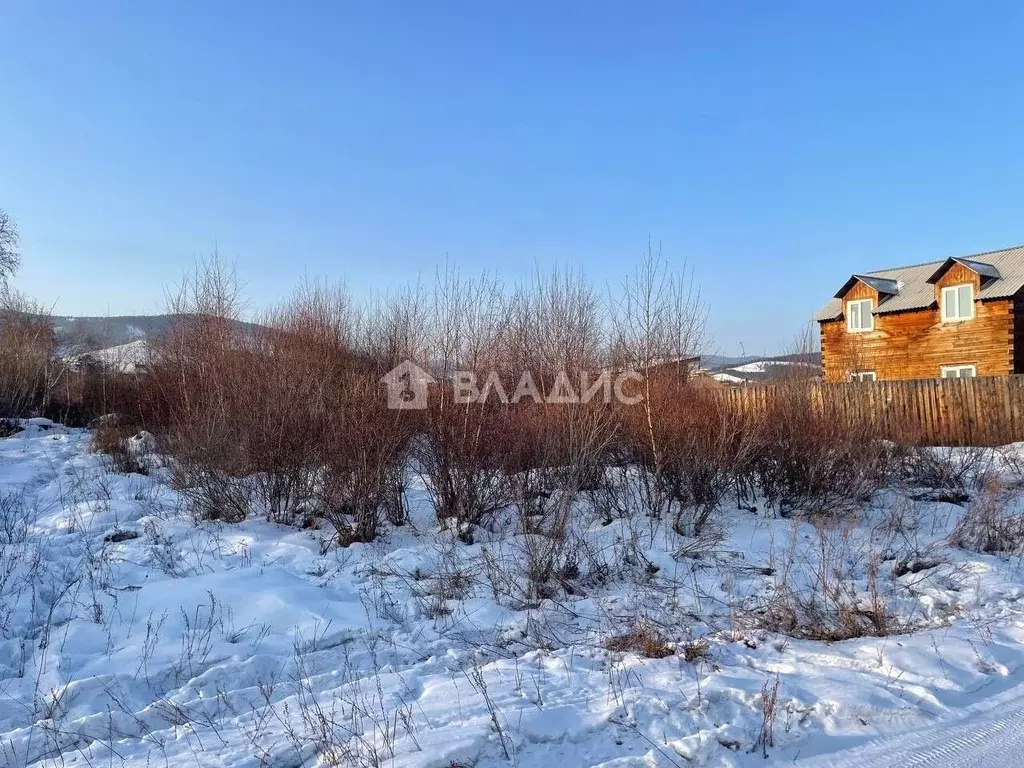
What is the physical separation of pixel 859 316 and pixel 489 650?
22.3 meters

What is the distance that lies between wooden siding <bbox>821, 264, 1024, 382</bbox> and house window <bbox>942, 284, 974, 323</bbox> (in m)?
0.14

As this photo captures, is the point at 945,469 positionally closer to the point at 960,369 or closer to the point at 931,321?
Answer: the point at 960,369

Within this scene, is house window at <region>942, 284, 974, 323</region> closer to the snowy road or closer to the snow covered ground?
the snow covered ground

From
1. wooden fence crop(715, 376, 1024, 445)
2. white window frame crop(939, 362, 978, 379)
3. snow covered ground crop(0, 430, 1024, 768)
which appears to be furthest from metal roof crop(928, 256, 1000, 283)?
snow covered ground crop(0, 430, 1024, 768)

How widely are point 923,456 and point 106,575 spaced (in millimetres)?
9163

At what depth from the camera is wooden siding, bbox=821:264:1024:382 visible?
58.1 feet

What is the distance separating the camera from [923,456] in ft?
25.6

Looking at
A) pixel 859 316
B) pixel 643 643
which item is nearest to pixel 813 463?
pixel 643 643

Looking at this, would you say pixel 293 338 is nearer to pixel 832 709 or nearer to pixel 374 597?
pixel 374 597

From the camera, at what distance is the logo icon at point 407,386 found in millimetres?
6703

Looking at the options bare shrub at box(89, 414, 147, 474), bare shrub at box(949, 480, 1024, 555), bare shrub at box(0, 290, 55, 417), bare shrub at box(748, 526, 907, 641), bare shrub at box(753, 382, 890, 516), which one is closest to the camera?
bare shrub at box(748, 526, 907, 641)

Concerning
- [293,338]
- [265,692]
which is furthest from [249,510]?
[293,338]

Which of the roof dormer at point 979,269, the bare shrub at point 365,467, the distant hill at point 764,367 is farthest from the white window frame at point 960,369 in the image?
the bare shrub at point 365,467

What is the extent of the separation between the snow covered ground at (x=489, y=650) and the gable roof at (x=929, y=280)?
16679mm
